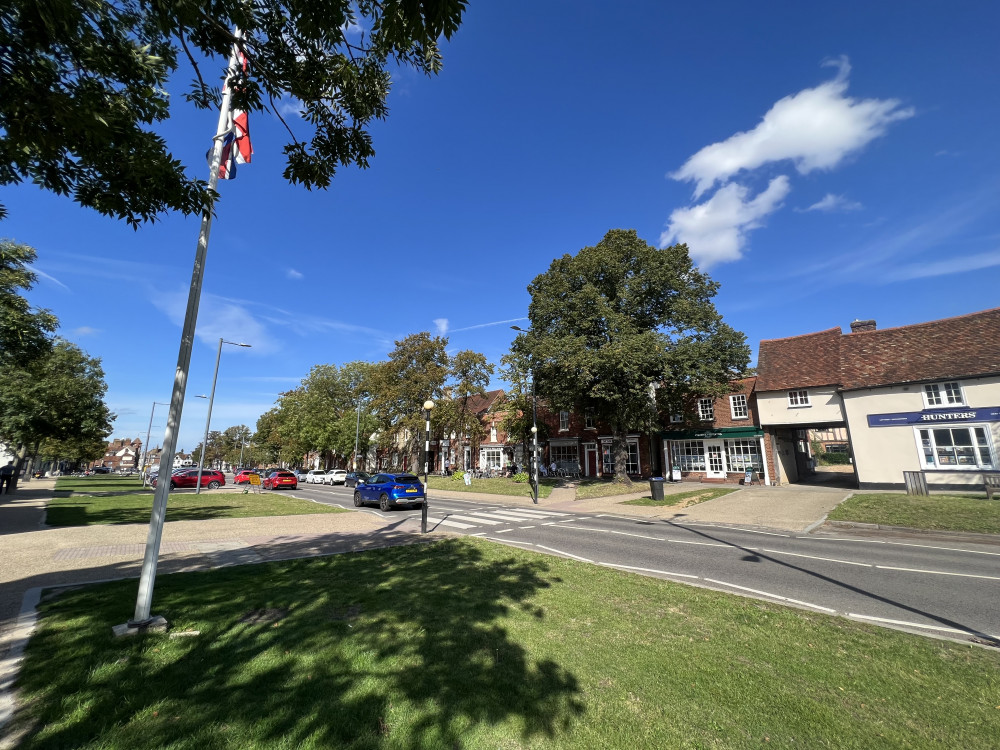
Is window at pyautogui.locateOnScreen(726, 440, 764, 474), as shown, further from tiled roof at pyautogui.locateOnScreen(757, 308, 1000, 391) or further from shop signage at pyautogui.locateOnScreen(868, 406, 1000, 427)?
shop signage at pyautogui.locateOnScreen(868, 406, 1000, 427)

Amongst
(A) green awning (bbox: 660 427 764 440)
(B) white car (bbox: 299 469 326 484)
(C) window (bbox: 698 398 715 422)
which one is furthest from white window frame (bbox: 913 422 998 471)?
(B) white car (bbox: 299 469 326 484)

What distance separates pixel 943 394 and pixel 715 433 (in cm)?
1189

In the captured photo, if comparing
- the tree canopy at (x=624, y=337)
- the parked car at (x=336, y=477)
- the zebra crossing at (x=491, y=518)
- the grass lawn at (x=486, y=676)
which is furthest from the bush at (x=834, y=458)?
the grass lawn at (x=486, y=676)

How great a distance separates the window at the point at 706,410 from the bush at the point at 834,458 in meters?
41.1

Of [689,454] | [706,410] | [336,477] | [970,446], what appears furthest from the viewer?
[336,477]

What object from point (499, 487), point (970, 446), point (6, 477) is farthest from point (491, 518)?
point (6, 477)

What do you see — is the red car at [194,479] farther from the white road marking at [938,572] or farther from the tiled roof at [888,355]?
the tiled roof at [888,355]

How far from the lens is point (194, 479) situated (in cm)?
3272

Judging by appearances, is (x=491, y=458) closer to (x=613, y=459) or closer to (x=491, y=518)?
(x=613, y=459)

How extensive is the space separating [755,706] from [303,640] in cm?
434

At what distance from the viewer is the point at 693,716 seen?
10.7 feet

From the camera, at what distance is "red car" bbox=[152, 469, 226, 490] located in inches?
1254

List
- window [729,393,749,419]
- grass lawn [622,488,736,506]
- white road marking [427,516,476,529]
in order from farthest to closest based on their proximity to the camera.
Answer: window [729,393,749,419] < grass lawn [622,488,736,506] < white road marking [427,516,476,529]

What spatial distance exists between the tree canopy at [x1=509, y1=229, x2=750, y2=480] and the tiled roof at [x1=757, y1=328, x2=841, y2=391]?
106 inches
